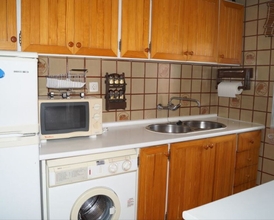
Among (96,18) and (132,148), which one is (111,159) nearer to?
(132,148)

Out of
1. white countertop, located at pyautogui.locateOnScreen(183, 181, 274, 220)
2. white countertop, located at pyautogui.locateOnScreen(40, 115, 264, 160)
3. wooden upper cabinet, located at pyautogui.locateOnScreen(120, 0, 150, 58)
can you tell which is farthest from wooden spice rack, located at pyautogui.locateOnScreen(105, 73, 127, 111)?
white countertop, located at pyautogui.locateOnScreen(183, 181, 274, 220)

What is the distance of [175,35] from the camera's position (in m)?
2.18

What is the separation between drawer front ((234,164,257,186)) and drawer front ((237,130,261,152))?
225 millimetres

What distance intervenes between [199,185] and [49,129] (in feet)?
4.32

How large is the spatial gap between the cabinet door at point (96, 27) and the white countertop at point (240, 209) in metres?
1.34

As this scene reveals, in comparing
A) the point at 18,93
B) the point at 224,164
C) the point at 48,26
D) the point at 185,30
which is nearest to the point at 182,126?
the point at 224,164

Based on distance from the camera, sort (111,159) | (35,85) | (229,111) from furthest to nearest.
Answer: (229,111) < (111,159) < (35,85)

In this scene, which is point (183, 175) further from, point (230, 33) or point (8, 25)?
point (8, 25)

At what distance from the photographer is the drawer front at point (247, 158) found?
243 cm

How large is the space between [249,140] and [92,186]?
1.64 metres

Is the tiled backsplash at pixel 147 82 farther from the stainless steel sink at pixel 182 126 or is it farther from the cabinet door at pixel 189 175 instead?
the cabinet door at pixel 189 175

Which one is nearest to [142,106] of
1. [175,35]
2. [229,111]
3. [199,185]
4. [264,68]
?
[175,35]

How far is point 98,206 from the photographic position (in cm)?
179

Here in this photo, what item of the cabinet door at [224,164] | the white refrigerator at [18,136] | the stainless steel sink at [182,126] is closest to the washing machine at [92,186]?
the white refrigerator at [18,136]
